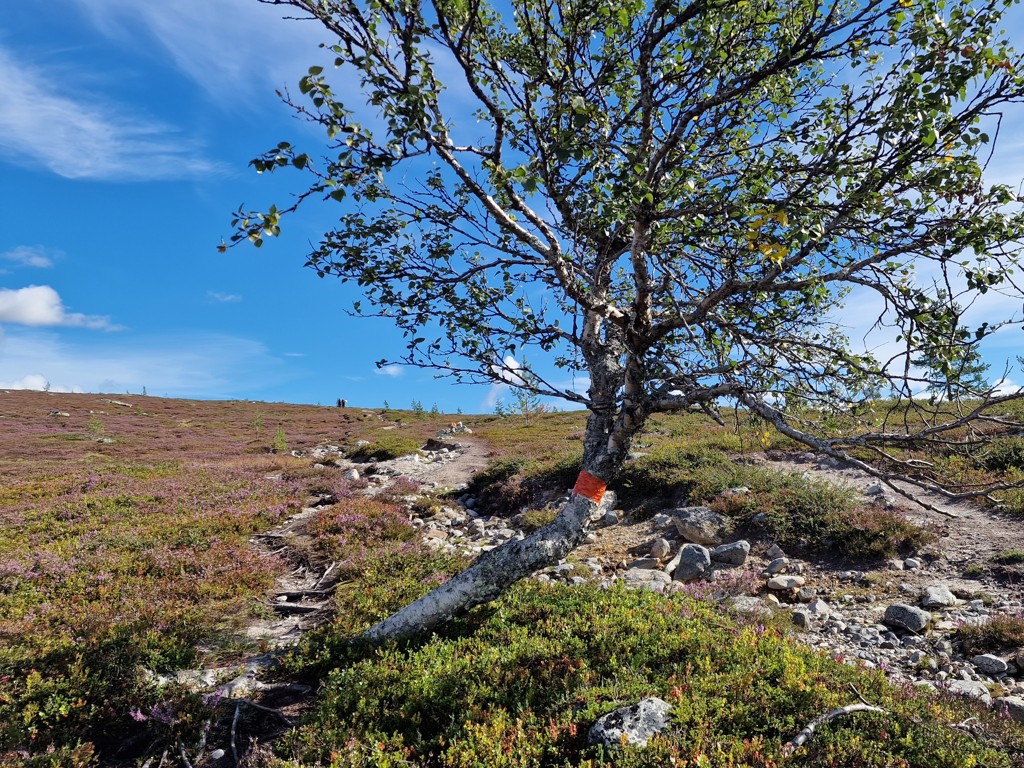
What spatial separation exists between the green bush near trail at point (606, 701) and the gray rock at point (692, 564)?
3365mm

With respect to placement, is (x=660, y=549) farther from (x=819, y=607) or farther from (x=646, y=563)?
(x=819, y=607)

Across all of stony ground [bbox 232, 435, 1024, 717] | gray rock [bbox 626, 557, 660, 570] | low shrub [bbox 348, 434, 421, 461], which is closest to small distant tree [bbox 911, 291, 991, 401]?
stony ground [bbox 232, 435, 1024, 717]

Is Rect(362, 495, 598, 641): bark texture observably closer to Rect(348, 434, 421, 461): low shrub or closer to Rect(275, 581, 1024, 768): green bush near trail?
Rect(275, 581, 1024, 768): green bush near trail

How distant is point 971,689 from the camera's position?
6.27 metres

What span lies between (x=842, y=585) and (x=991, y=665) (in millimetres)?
3133

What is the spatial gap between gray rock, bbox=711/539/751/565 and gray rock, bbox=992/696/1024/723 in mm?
5162

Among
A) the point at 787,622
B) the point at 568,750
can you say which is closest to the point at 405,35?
the point at 568,750

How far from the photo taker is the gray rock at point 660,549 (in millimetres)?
11922

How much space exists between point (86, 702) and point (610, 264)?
8.82 metres

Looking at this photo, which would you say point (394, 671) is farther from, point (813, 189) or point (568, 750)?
point (813, 189)

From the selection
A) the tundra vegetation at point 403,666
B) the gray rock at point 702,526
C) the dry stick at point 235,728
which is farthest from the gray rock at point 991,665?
the dry stick at point 235,728

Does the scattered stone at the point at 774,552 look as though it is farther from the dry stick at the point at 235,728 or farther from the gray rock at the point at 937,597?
the dry stick at the point at 235,728

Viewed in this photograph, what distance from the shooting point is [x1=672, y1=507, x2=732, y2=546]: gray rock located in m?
12.3

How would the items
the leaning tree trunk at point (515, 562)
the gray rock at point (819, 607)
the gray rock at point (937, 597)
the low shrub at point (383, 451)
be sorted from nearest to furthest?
the leaning tree trunk at point (515, 562) → the gray rock at point (937, 597) → the gray rock at point (819, 607) → the low shrub at point (383, 451)
